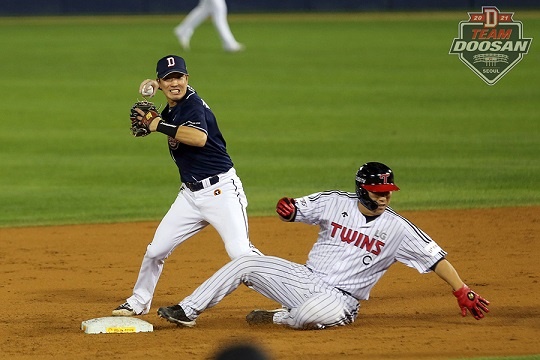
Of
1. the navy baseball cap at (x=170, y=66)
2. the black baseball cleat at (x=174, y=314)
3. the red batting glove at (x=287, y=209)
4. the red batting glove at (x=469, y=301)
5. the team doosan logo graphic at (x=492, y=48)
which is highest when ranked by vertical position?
the team doosan logo graphic at (x=492, y=48)

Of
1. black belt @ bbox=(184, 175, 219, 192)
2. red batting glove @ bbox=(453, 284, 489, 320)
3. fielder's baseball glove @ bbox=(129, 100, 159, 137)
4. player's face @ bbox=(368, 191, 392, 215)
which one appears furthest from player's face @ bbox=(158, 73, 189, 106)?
red batting glove @ bbox=(453, 284, 489, 320)

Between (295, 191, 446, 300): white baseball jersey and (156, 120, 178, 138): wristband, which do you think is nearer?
(295, 191, 446, 300): white baseball jersey

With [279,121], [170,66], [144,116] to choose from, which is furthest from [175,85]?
[279,121]

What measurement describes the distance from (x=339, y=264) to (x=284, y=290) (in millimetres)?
373

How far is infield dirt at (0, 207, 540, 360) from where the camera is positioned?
247 inches

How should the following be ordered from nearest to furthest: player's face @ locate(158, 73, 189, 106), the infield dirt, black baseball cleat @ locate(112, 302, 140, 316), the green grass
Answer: the infield dirt, player's face @ locate(158, 73, 189, 106), black baseball cleat @ locate(112, 302, 140, 316), the green grass

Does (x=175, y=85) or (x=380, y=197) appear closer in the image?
(x=380, y=197)

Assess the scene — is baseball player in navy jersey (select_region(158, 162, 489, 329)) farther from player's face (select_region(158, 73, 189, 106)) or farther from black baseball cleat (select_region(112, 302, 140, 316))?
player's face (select_region(158, 73, 189, 106))

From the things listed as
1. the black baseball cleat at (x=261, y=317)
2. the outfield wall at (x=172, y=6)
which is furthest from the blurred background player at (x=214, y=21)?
the black baseball cleat at (x=261, y=317)

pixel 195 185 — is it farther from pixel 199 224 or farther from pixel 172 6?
pixel 172 6

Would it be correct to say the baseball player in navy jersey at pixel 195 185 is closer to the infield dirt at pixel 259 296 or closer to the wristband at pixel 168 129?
the wristband at pixel 168 129

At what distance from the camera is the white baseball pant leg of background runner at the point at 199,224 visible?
6949 mm

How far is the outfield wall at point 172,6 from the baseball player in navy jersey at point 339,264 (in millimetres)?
29297

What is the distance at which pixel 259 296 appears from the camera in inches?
312
